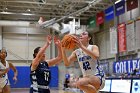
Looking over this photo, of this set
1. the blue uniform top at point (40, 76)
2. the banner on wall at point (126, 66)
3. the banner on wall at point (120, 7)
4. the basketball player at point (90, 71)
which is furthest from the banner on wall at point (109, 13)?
the blue uniform top at point (40, 76)

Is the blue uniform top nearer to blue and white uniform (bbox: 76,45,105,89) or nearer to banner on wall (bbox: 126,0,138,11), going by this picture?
blue and white uniform (bbox: 76,45,105,89)

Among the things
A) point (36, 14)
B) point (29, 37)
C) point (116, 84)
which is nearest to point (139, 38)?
point (116, 84)

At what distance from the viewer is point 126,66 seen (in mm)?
16328

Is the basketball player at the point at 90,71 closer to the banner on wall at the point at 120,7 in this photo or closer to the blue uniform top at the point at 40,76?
the blue uniform top at the point at 40,76

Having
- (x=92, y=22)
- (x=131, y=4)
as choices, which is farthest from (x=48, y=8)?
(x=131, y=4)

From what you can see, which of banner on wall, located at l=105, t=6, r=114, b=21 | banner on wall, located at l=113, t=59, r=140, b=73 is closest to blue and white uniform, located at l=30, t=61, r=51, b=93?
banner on wall, located at l=113, t=59, r=140, b=73

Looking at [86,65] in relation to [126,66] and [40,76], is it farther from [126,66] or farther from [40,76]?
[126,66]

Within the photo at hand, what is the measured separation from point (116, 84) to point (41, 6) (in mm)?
11378

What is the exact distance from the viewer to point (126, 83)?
36.0 ft

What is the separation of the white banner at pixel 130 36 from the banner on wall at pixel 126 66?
37.8 inches

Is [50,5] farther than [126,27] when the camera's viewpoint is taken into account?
Yes

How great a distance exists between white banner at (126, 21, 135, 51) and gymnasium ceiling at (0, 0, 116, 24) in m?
2.85

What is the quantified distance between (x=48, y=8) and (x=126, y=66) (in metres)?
8.99

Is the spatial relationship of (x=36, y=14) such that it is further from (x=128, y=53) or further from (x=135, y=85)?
(x=135, y=85)
